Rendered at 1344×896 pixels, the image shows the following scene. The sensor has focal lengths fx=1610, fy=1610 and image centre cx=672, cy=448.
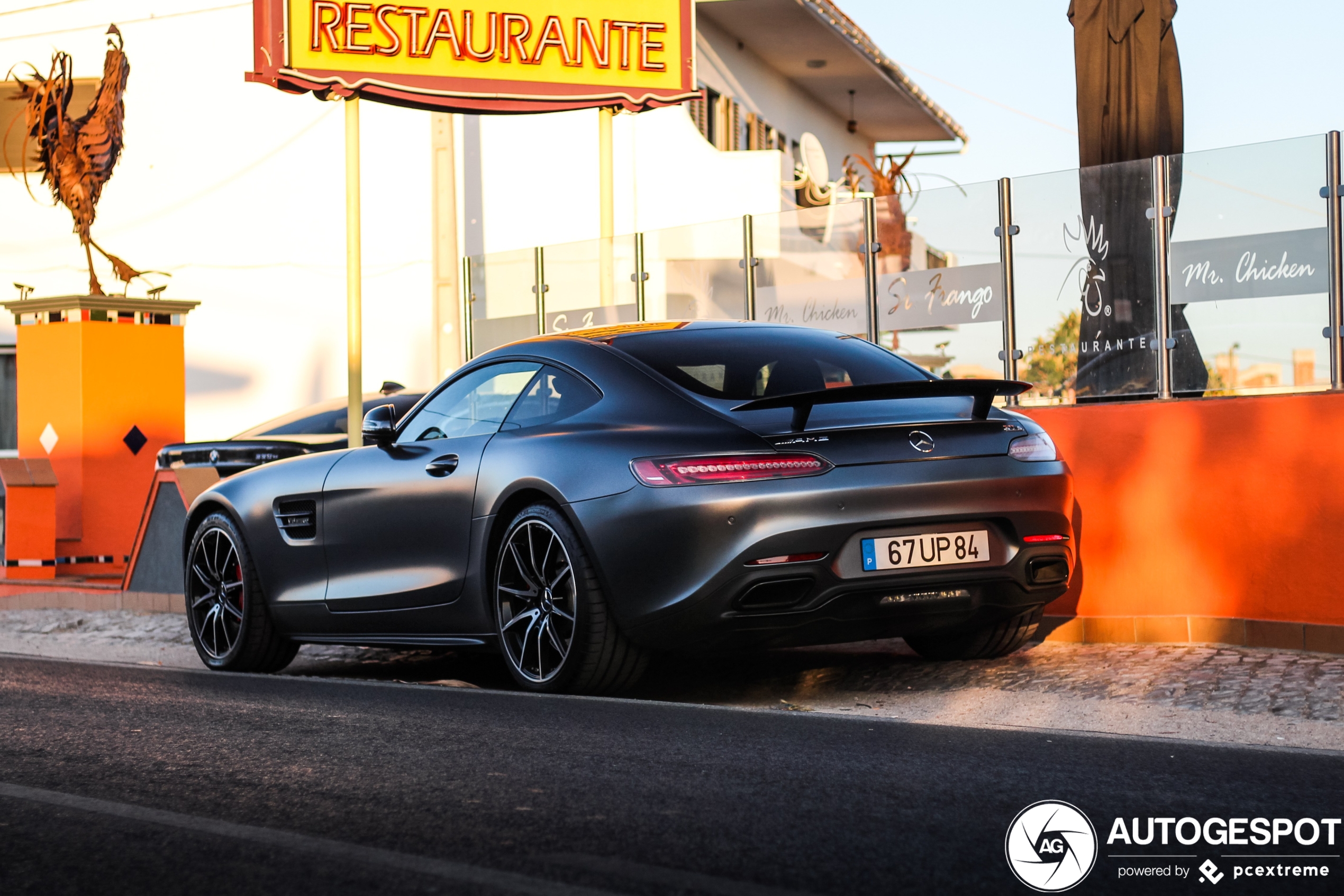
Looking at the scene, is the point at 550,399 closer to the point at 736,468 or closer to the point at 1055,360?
the point at 736,468

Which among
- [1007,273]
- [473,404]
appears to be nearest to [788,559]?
[473,404]

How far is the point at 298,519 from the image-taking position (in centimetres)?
741

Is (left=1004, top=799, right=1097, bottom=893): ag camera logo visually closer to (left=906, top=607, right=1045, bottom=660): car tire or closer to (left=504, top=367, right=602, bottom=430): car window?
(left=906, top=607, right=1045, bottom=660): car tire

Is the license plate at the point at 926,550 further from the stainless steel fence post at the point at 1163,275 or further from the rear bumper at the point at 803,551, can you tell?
the stainless steel fence post at the point at 1163,275

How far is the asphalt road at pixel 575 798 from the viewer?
3311mm

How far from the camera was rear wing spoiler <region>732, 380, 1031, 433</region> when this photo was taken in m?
5.61

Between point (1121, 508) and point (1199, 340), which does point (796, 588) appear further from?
point (1199, 340)

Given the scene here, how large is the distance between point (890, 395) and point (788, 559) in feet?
2.48

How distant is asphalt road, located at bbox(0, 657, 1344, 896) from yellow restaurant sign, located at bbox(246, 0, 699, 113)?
9.12 m

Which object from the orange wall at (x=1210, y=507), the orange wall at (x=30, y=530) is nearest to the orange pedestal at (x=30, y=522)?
the orange wall at (x=30, y=530)

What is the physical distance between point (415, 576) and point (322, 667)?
1.82 m

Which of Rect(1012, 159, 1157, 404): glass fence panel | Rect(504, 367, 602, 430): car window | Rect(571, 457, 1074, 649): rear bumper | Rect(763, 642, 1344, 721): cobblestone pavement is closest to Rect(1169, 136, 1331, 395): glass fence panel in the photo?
Rect(1012, 159, 1157, 404): glass fence panel

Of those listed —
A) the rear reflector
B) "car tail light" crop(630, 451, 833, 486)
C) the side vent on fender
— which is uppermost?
"car tail light" crop(630, 451, 833, 486)

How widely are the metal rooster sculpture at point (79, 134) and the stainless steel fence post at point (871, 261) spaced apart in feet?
32.0
